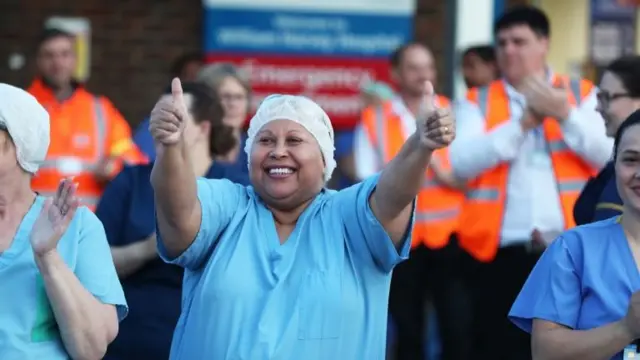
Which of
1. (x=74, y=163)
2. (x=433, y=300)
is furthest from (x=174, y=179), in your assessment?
(x=433, y=300)

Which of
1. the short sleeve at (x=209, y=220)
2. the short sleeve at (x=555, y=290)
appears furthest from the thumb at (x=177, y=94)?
the short sleeve at (x=555, y=290)

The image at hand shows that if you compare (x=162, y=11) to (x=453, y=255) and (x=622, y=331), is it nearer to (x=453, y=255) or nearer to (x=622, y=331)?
(x=453, y=255)

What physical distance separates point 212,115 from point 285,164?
5.44ft

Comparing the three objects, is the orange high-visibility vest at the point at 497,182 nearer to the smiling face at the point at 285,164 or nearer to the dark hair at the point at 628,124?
the dark hair at the point at 628,124

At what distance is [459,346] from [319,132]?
11.5ft

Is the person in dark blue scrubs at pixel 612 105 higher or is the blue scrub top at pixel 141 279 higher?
the person in dark blue scrubs at pixel 612 105

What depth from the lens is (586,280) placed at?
418cm

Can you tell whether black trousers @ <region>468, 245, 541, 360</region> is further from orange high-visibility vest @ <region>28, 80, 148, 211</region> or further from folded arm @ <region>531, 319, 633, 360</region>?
folded arm @ <region>531, 319, 633, 360</region>

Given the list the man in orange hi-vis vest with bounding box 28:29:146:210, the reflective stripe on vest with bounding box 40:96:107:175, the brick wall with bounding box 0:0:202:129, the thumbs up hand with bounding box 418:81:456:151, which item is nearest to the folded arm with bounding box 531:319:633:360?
the thumbs up hand with bounding box 418:81:456:151

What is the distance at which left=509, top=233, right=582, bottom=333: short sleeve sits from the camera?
13.8 feet

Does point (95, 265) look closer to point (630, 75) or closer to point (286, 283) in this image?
point (286, 283)

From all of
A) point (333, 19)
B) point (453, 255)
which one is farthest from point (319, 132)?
point (333, 19)

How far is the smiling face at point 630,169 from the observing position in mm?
4207

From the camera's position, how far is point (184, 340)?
14.4ft
